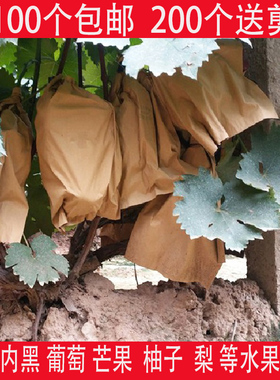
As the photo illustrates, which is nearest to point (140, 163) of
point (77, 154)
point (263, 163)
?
point (77, 154)

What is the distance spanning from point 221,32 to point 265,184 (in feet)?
1.02

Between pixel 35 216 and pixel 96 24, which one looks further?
pixel 35 216

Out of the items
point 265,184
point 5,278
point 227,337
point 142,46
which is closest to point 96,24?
point 142,46

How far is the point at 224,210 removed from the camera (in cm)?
108

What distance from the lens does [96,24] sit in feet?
3.41

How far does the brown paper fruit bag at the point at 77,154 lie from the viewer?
1103 millimetres

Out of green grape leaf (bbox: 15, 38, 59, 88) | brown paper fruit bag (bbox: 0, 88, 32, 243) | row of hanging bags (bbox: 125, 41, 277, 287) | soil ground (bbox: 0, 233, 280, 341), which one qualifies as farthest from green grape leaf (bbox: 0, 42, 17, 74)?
soil ground (bbox: 0, 233, 280, 341)

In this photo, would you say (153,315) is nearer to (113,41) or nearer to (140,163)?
(140,163)

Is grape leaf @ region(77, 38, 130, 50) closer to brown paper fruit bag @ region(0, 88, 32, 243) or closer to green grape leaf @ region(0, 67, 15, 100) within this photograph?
brown paper fruit bag @ region(0, 88, 32, 243)

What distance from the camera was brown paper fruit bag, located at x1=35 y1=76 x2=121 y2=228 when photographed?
1.10 metres

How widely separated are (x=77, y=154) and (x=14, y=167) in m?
0.15

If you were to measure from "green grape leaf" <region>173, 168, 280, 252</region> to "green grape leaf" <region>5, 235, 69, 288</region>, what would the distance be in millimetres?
251

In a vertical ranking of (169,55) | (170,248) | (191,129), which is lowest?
(170,248)

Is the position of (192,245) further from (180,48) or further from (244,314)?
(180,48)
